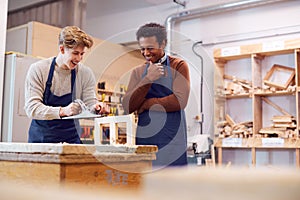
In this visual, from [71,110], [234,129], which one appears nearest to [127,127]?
[71,110]

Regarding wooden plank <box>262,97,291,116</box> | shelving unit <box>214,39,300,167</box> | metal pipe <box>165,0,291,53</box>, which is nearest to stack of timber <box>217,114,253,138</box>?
shelving unit <box>214,39,300,167</box>

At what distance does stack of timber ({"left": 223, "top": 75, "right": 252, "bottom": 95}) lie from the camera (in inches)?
184

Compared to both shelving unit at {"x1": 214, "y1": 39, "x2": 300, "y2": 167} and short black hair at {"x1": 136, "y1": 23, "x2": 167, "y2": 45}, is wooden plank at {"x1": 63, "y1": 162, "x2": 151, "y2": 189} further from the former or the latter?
shelving unit at {"x1": 214, "y1": 39, "x2": 300, "y2": 167}

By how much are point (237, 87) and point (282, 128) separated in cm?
69

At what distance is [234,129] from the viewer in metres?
4.70

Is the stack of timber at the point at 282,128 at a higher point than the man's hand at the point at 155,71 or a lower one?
lower

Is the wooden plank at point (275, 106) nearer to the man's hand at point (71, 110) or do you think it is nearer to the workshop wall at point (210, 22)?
the workshop wall at point (210, 22)

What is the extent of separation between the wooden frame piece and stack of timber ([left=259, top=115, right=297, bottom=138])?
0.38 metres

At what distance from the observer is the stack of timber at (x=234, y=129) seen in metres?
4.60

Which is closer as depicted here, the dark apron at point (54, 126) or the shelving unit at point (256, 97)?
the dark apron at point (54, 126)

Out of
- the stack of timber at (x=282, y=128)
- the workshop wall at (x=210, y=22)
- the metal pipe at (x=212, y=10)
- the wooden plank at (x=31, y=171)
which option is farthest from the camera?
the metal pipe at (x=212, y=10)

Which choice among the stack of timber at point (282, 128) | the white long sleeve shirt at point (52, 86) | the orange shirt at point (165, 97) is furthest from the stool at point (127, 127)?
the stack of timber at point (282, 128)

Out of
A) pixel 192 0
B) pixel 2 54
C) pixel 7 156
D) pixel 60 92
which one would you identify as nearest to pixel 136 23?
pixel 192 0

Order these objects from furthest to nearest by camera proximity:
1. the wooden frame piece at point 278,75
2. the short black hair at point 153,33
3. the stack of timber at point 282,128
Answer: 1. the wooden frame piece at point 278,75
2. the stack of timber at point 282,128
3. the short black hair at point 153,33
